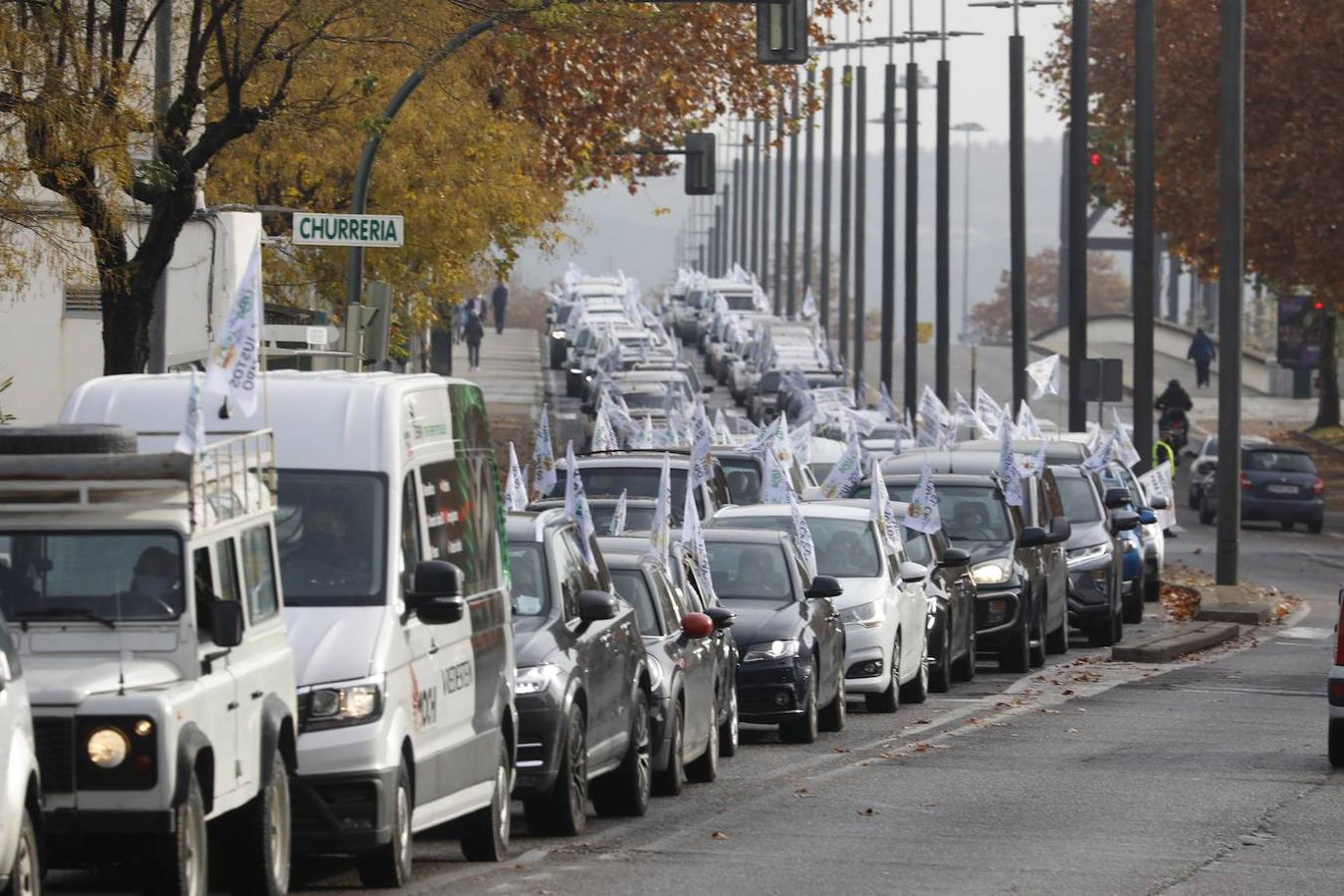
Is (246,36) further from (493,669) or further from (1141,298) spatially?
(1141,298)

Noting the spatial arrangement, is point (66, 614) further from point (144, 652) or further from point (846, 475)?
point (846, 475)

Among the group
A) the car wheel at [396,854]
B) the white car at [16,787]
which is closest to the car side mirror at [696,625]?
the car wheel at [396,854]

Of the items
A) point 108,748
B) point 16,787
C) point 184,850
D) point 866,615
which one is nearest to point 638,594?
point 866,615

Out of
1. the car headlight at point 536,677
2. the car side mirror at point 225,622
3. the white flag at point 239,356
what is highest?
the white flag at point 239,356

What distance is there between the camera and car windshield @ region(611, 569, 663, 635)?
17266 millimetres

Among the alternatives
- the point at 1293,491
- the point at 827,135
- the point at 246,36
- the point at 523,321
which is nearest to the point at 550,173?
the point at 1293,491

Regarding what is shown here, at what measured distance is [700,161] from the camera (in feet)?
153

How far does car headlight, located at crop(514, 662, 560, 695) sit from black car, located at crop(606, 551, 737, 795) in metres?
1.87

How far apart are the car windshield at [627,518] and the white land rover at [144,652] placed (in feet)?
43.4

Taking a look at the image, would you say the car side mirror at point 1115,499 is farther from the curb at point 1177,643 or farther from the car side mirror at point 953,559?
the car side mirror at point 953,559

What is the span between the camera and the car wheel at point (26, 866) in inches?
365

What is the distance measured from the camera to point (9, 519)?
10.7 meters

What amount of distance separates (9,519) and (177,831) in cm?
138

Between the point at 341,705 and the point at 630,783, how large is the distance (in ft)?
13.5
